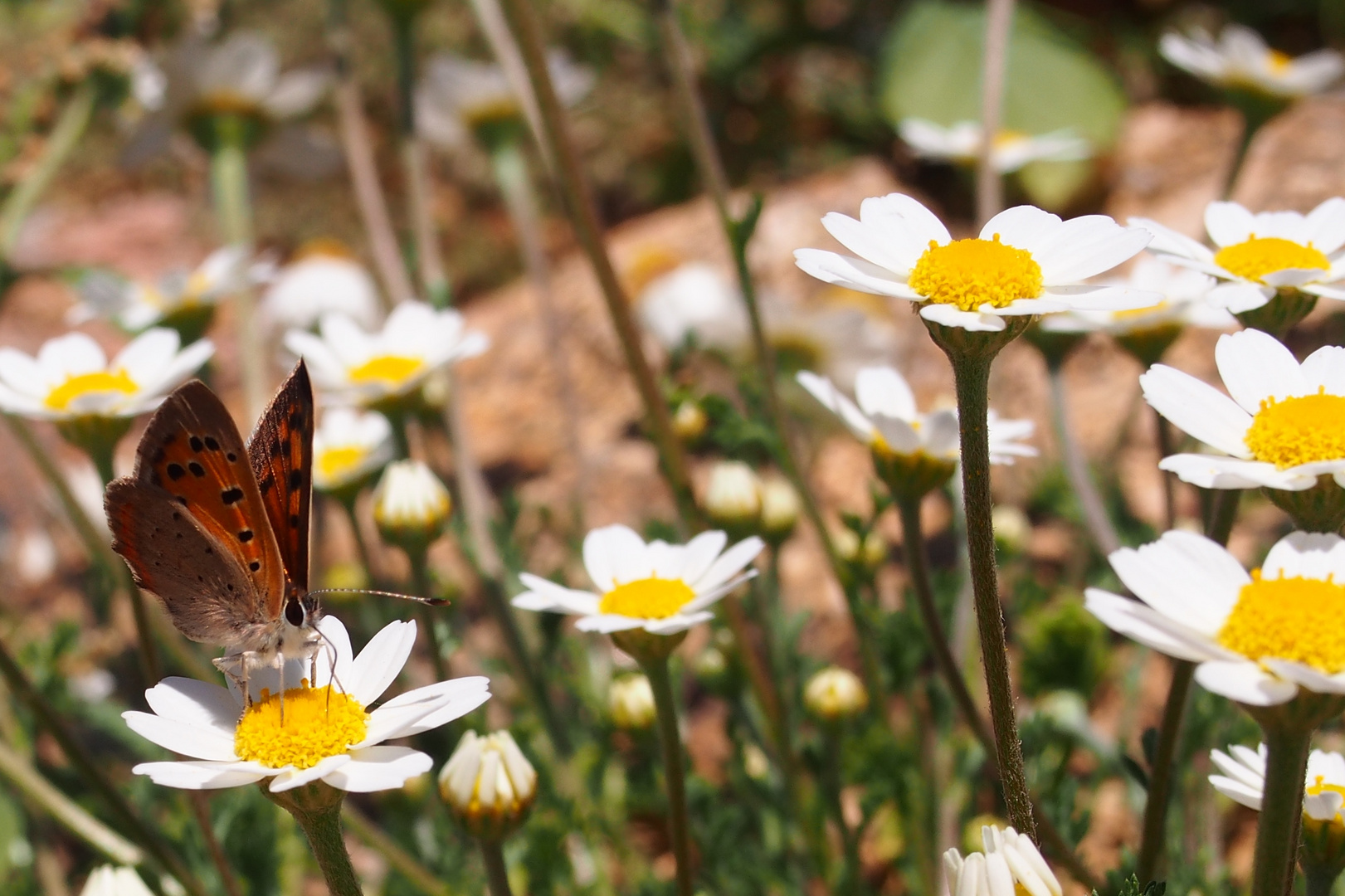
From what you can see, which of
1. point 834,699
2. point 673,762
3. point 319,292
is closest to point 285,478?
point 673,762

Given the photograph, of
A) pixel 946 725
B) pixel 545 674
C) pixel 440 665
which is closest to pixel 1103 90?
pixel 946 725

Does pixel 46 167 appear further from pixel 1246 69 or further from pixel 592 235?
pixel 1246 69

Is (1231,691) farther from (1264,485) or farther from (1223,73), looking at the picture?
(1223,73)

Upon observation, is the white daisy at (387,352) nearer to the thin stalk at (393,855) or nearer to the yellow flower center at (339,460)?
the yellow flower center at (339,460)

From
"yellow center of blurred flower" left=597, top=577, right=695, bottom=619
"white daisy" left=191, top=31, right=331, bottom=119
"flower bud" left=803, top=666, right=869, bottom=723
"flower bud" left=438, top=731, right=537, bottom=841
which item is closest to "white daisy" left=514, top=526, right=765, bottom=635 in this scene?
"yellow center of blurred flower" left=597, top=577, right=695, bottom=619

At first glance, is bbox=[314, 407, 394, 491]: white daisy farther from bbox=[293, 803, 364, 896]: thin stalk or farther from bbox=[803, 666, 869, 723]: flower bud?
bbox=[293, 803, 364, 896]: thin stalk

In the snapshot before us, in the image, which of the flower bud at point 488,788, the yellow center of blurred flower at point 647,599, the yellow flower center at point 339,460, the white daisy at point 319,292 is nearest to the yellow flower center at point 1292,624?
the yellow center of blurred flower at point 647,599
